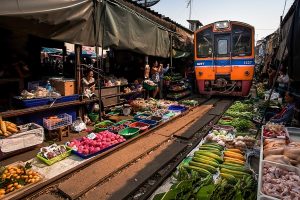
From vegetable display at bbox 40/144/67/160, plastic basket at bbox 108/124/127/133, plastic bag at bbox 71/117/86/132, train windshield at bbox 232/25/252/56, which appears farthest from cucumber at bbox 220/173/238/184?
train windshield at bbox 232/25/252/56

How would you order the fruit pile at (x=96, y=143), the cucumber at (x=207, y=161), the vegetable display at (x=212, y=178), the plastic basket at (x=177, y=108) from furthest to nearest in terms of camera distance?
the plastic basket at (x=177, y=108)
the fruit pile at (x=96, y=143)
the cucumber at (x=207, y=161)
the vegetable display at (x=212, y=178)

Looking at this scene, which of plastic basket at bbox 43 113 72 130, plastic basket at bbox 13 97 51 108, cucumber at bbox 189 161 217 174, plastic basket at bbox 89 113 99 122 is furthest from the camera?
plastic basket at bbox 89 113 99 122

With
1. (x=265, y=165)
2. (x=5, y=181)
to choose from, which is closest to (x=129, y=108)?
(x=5, y=181)

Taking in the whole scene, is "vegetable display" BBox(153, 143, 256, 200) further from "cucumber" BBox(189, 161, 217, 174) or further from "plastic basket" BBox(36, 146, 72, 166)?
"plastic basket" BBox(36, 146, 72, 166)

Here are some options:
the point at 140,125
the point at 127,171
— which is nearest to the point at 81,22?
the point at 140,125

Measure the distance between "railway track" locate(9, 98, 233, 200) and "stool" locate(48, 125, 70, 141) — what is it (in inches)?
69.4

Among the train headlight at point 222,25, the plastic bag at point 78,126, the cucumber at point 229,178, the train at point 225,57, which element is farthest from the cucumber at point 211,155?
the train headlight at point 222,25

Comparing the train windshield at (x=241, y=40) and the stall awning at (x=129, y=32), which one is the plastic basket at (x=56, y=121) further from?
the train windshield at (x=241, y=40)

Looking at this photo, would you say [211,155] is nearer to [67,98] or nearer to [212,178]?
[212,178]

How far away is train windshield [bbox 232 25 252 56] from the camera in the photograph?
11.1 meters

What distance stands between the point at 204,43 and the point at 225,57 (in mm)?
1423

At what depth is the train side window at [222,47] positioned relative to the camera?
37.7 feet

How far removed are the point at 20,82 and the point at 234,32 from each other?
398 inches

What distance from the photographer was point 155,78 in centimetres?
1162
